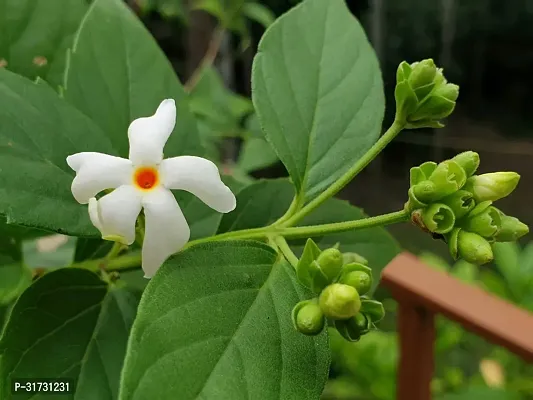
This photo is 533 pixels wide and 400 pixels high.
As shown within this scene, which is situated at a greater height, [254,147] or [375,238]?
[375,238]

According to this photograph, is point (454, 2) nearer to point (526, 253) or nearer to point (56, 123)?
point (526, 253)

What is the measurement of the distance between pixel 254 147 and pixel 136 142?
30.7 inches

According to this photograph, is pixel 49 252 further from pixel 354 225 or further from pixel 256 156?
pixel 256 156

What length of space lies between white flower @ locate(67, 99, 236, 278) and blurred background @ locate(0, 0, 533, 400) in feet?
2.39

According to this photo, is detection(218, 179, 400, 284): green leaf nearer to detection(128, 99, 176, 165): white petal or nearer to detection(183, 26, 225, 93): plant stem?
detection(128, 99, 176, 165): white petal

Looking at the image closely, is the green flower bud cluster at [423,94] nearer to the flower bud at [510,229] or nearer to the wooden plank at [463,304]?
the flower bud at [510,229]

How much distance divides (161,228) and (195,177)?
0.03 metres

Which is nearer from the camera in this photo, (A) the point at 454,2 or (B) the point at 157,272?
(B) the point at 157,272

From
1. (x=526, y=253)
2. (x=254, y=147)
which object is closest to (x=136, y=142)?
(x=254, y=147)

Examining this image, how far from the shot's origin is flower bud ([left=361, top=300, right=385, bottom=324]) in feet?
0.89

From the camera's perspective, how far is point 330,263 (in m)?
0.26

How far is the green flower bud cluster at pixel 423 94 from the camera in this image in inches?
12.0

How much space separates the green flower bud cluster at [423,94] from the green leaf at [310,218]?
0.09m

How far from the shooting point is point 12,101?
1.03 ft
